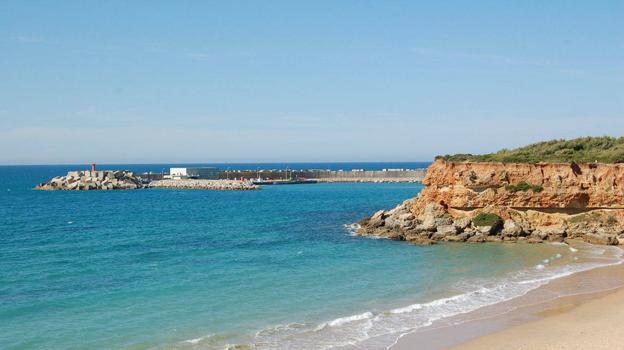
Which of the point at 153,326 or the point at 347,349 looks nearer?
the point at 347,349

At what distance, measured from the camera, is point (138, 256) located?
32156 mm

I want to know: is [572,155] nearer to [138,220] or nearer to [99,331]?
[138,220]

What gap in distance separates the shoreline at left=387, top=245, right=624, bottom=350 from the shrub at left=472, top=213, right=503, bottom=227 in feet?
45.9

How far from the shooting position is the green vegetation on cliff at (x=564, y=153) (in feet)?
141

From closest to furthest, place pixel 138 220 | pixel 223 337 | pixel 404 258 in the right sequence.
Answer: pixel 223 337, pixel 404 258, pixel 138 220

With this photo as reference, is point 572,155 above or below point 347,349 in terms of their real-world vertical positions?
above

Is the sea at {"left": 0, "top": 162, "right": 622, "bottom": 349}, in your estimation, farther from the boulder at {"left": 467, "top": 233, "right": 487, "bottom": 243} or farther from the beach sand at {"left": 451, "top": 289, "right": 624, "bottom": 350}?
the beach sand at {"left": 451, "top": 289, "right": 624, "bottom": 350}

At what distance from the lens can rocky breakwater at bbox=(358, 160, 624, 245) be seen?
38.4 meters

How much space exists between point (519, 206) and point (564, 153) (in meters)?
10.7

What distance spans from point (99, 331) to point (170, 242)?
1947cm

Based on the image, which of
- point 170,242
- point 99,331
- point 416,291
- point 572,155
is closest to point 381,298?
point 416,291

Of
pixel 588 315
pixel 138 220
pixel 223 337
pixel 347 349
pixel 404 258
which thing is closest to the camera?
pixel 347 349

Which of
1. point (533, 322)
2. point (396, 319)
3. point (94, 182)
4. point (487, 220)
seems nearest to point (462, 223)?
point (487, 220)

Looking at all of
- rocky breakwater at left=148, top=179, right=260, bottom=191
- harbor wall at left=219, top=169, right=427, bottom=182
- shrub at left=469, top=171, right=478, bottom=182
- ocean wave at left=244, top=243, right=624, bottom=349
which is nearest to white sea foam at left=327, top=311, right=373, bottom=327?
ocean wave at left=244, top=243, right=624, bottom=349
